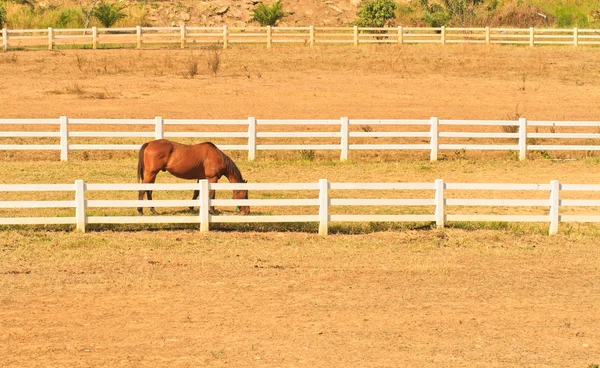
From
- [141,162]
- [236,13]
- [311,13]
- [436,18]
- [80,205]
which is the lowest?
[80,205]

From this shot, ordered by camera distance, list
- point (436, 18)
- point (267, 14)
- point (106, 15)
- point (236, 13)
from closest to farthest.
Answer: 1. point (106, 15)
2. point (267, 14)
3. point (436, 18)
4. point (236, 13)

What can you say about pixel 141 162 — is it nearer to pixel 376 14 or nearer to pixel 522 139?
pixel 522 139

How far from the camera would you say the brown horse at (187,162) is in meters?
→ 17.2

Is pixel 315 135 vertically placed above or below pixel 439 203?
above

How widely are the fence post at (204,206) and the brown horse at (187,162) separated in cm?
137

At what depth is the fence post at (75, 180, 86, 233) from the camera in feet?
50.8

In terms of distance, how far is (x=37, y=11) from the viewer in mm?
55156

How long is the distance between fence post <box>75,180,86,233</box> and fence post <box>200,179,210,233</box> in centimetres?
182

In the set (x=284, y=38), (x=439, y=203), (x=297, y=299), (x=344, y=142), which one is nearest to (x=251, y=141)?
(x=344, y=142)

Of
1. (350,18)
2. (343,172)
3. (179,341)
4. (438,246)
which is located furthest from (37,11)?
(179,341)

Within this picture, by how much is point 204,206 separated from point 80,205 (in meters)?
1.92

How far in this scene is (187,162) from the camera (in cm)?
1725

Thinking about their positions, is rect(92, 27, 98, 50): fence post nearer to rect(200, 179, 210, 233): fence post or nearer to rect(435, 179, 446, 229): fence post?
rect(200, 179, 210, 233): fence post

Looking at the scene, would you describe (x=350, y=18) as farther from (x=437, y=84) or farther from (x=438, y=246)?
(x=438, y=246)
